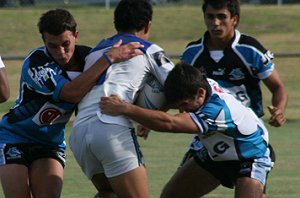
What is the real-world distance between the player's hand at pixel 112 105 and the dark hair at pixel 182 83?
0.97 feet

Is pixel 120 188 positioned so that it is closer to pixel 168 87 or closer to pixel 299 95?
pixel 168 87

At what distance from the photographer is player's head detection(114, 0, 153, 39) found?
6.41 metres

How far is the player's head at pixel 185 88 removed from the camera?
20.0 feet

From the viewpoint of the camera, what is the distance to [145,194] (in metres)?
6.30

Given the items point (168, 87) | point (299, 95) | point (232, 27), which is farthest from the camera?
point (299, 95)

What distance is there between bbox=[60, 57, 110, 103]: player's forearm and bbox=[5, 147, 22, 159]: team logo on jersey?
2.49ft

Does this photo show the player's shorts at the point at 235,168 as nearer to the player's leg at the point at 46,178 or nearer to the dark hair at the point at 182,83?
the dark hair at the point at 182,83

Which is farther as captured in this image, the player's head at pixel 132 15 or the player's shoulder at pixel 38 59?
the player's shoulder at pixel 38 59

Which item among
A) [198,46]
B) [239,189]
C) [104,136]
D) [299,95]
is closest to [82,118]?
[104,136]

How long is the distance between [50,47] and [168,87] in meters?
0.96

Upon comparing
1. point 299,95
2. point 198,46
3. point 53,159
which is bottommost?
point 299,95

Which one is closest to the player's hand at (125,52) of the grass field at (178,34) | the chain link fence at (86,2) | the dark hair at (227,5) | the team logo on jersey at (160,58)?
the team logo on jersey at (160,58)

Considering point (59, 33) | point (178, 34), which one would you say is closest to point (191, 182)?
point (59, 33)

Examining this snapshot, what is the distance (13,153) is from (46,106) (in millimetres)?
439
